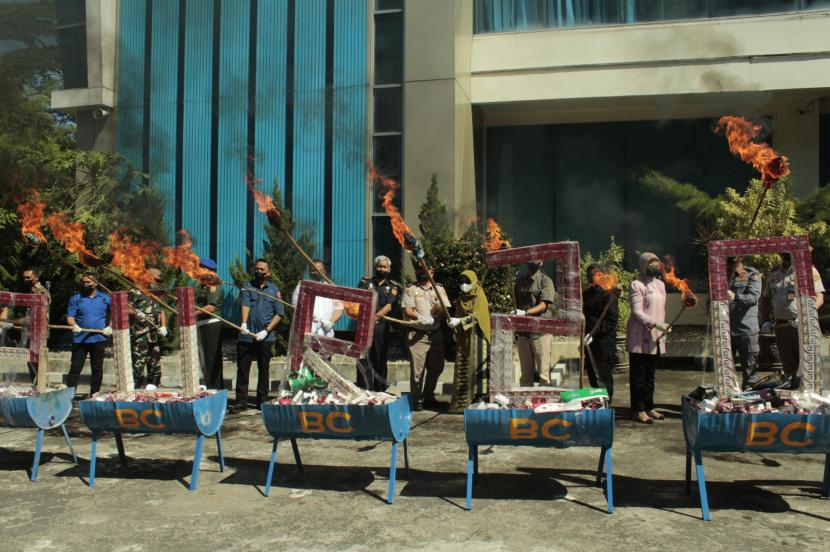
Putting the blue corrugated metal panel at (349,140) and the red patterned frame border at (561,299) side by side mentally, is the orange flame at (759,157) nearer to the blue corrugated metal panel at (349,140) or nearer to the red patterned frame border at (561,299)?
the red patterned frame border at (561,299)

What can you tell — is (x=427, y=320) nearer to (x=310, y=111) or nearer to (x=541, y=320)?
(x=541, y=320)

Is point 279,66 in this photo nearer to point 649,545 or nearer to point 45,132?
point 45,132

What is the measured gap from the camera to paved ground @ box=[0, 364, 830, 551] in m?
4.61

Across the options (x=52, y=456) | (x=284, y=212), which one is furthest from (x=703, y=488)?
(x=284, y=212)

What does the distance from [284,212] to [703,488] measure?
33.8 feet

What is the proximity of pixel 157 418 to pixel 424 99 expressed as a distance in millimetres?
10256

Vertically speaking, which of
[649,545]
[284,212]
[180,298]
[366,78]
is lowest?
[649,545]

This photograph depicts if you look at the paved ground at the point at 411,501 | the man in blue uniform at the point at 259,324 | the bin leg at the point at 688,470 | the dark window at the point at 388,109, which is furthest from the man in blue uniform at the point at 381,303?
the dark window at the point at 388,109

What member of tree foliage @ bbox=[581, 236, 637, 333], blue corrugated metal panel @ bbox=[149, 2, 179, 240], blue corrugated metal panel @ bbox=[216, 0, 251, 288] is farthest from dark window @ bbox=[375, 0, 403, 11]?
tree foliage @ bbox=[581, 236, 637, 333]

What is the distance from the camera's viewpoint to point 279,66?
595 inches

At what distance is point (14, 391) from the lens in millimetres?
6574

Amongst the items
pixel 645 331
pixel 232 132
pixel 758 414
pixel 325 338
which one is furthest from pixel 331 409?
pixel 232 132

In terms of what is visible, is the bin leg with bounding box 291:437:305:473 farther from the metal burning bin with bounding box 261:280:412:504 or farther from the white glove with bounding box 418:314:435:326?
the white glove with bounding box 418:314:435:326

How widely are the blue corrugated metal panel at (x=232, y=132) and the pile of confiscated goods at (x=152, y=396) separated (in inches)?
378
